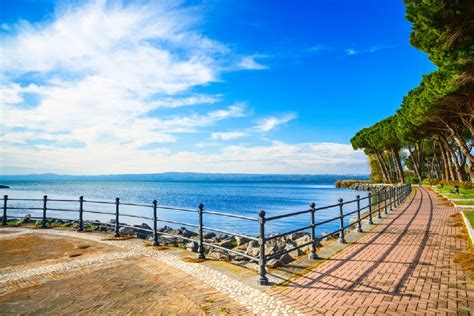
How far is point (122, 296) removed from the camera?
4.94 metres

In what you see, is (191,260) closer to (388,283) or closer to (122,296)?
(122,296)

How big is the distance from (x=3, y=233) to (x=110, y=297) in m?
9.08

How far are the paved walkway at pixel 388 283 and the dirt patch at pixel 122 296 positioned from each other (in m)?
1.28

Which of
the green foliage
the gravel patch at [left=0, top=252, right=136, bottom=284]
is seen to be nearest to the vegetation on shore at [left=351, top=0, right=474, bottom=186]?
the green foliage

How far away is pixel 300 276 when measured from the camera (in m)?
5.88

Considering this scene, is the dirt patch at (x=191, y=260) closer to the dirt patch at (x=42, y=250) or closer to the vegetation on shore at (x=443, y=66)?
the dirt patch at (x=42, y=250)

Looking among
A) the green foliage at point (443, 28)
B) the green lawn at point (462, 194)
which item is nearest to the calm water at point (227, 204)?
the green lawn at point (462, 194)

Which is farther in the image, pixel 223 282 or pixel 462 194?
pixel 462 194

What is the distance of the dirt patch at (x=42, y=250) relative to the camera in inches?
287

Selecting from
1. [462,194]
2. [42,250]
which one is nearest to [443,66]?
[42,250]

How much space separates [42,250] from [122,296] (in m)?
5.02

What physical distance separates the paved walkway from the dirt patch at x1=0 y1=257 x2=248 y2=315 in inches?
Result: 50.6

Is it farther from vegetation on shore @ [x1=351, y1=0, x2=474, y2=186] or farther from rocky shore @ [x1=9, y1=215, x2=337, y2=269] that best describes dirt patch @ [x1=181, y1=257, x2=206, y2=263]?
vegetation on shore @ [x1=351, y1=0, x2=474, y2=186]

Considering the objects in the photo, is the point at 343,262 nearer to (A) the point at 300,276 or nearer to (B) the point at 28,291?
(A) the point at 300,276
